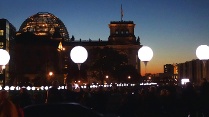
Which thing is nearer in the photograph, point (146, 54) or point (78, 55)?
point (146, 54)

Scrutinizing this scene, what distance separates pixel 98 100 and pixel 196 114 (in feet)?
15.3

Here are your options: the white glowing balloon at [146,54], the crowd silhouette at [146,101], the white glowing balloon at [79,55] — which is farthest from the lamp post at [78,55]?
the white glowing balloon at [146,54]

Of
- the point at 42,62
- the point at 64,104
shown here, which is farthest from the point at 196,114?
the point at 42,62

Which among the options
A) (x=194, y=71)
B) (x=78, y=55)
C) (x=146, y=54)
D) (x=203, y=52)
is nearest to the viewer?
(x=146, y=54)

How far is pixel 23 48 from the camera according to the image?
171 m

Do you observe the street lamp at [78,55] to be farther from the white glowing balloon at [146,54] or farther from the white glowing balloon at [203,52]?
the white glowing balloon at [203,52]

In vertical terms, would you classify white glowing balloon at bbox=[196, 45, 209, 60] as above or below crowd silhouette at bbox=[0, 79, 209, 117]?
above

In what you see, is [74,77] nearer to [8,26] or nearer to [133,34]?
[8,26]

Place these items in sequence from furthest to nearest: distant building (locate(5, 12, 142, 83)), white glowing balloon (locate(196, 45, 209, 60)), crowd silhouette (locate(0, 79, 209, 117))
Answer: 1. distant building (locate(5, 12, 142, 83))
2. white glowing balloon (locate(196, 45, 209, 60))
3. crowd silhouette (locate(0, 79, 209, 117))

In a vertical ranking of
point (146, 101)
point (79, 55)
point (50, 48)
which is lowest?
point (146, 101)

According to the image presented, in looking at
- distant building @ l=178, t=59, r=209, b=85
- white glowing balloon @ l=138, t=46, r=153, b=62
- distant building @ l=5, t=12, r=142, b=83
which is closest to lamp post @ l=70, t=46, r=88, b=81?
white glowing balloon @ l=138, t=46, r=153, b=62

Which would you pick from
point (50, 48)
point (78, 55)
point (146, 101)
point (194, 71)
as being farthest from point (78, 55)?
point (50, 48)

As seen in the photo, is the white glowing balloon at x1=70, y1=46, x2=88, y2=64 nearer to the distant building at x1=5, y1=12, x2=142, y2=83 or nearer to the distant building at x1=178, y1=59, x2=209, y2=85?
the distant building at x1=178, y1=59, x2=209, y2=85

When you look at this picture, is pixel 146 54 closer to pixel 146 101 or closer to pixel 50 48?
pixel 146 101
